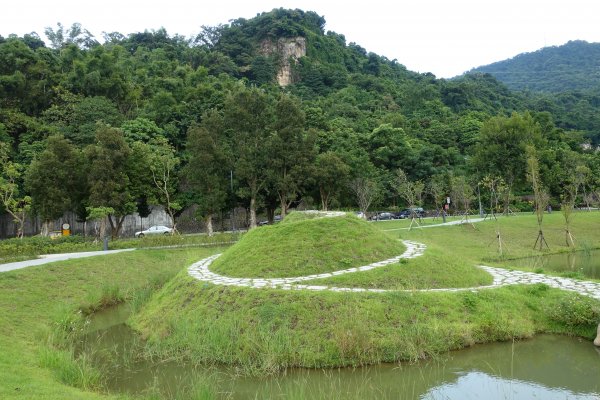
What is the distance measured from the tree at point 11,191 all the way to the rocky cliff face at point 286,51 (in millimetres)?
63383

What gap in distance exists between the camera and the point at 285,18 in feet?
328

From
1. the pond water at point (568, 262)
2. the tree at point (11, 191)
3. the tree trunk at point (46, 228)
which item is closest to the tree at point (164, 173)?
the tree trunk at point (46, 228)

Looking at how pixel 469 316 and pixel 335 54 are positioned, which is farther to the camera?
pixel 335 54

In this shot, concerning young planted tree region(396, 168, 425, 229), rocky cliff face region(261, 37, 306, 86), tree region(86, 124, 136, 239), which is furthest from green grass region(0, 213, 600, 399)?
rocky cliff face region(261, 37, 306, 86)

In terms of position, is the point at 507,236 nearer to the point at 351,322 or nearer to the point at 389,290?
the point at 389,290

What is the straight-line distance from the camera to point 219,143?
34906 millimetres

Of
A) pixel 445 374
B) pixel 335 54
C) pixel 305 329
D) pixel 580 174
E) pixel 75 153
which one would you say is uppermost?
pixel 335 54

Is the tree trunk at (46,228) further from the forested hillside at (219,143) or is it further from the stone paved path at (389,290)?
the stone paved path at (389,290)

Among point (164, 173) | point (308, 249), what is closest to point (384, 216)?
point (164, 173)

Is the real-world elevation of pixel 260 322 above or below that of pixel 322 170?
below

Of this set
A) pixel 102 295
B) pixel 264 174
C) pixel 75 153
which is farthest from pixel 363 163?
pixel 102 295

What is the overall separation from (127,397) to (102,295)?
9.39 metres

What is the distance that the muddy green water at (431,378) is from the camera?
7.76 meters

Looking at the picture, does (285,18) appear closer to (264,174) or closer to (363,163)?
(363,163)
